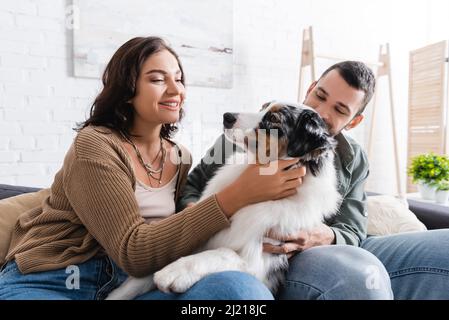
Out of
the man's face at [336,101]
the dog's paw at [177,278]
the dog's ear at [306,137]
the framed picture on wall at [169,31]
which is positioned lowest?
the dog's paw at [177,278]

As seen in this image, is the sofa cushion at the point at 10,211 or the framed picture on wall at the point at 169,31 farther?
the framed picture on wall at the point at 169,31

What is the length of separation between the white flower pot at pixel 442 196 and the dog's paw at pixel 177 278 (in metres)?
2.40

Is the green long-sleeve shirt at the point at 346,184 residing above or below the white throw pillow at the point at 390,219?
above

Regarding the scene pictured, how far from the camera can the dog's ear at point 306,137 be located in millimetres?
1096

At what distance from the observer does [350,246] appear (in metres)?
1.13

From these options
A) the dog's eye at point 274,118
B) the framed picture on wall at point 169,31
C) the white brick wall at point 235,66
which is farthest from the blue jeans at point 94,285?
the framed picture on wall at point 169,31

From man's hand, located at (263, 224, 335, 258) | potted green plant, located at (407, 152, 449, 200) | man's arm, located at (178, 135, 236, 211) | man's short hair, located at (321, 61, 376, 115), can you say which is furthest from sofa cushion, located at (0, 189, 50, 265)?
potted green plant, located at (407, 152, 449, 200)

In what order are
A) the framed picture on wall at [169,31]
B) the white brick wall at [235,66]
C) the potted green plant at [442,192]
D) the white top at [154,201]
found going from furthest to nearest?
the potted green plant at [442,192]
the framed picture on wall at [169,31]
the white brick wall at [235,66]
the white top at [154,201]

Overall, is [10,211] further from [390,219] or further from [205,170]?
[390,219]

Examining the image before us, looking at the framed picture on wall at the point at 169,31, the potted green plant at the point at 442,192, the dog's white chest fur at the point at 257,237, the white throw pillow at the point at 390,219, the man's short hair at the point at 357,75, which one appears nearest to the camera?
the dog's white chest fur at the point at 257,237

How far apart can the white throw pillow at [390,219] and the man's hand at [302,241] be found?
758 mm

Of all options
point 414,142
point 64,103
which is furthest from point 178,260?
point 414,142

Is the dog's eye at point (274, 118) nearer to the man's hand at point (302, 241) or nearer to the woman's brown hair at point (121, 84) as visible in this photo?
the man's hand at point (302, 241)

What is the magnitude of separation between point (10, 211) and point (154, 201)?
0.66m
